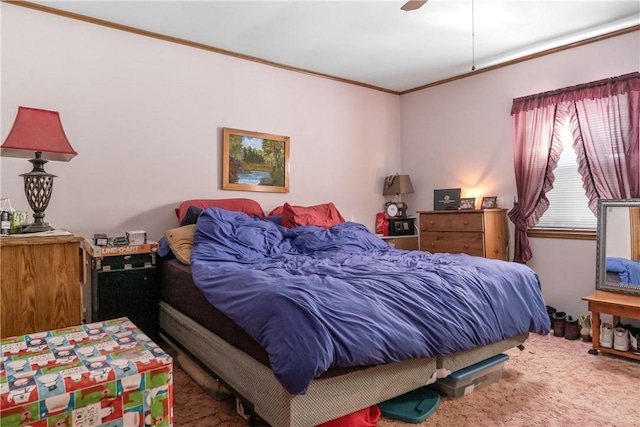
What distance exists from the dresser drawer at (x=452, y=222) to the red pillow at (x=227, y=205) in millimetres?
1752

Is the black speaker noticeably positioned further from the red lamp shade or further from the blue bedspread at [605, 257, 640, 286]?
the blue bedspread at [605, 257, 640, 286]

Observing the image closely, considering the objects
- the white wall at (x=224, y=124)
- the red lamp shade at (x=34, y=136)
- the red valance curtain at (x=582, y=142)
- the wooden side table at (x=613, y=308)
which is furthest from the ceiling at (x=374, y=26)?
the wooden side table at (x=613, y=308)

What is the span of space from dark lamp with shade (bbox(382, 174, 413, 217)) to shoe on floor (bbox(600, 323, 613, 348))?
231cm

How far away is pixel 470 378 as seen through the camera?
2104 millimetres

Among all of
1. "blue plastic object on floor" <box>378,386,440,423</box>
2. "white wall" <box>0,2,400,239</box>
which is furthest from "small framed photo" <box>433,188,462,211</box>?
"blue plastic object on floor" <box>378,386,440,423</box>

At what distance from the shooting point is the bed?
1479 millimetres

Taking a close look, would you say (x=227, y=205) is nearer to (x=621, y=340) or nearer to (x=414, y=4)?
(x=414, y=4)

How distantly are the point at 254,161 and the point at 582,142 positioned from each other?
117 inches

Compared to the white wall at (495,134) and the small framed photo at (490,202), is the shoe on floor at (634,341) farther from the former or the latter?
the small framed photo at (490,202)

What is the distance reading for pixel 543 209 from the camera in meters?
3.63

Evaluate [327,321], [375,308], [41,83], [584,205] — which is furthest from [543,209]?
[41,83]

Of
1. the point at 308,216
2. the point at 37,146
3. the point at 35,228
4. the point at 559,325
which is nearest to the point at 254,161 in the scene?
the point at 308,216

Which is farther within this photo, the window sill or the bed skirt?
the window sill

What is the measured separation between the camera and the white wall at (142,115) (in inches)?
112
